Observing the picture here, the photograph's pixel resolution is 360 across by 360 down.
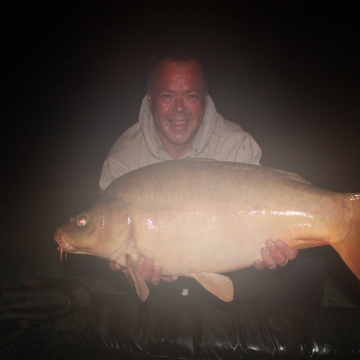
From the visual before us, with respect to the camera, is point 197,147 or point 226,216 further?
point 197,147

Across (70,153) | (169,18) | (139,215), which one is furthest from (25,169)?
(169,18)

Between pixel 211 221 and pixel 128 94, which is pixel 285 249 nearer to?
pixel 211 221

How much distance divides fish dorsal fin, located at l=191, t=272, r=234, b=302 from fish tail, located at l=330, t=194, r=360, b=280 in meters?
0.50

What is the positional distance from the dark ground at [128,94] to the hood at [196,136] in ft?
1.26

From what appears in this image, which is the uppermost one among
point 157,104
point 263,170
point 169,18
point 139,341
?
point 169,18

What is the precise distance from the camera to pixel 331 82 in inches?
400

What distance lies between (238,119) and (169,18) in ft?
34.0

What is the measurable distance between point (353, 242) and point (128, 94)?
1126 cm

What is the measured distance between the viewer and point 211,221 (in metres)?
1.28

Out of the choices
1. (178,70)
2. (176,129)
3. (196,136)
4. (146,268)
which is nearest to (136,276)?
(146,268)

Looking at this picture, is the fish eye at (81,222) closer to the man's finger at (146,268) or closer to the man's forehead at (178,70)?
the man's finger at (146,268)

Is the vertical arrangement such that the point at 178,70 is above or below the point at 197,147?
above

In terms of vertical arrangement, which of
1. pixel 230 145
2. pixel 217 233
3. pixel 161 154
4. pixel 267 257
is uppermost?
pixel 230 145

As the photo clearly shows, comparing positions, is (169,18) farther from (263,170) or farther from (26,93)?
(263,170)
